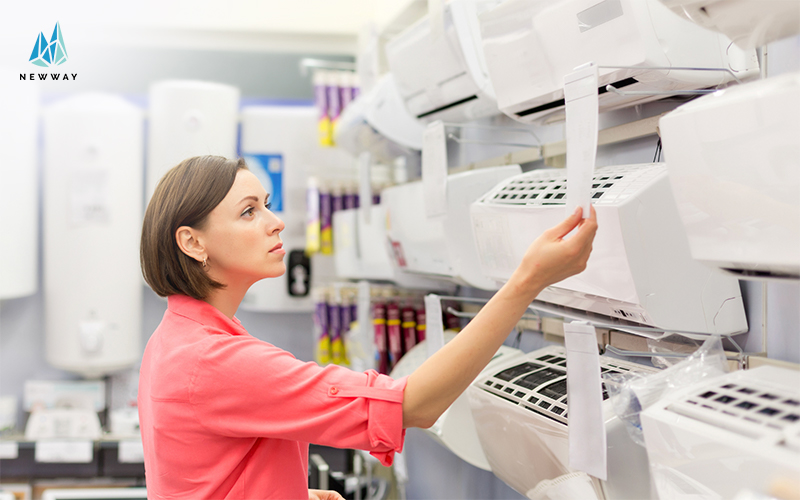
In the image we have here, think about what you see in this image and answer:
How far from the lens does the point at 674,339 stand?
1084 mm

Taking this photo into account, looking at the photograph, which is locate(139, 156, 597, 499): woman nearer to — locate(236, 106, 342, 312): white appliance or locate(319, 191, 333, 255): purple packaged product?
locate(319, 191, 333, 255): purple packaged product

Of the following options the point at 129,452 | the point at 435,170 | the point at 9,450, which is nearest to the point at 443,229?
the point at 435,170

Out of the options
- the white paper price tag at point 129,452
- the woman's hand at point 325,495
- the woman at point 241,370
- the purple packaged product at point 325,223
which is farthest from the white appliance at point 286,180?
the woman at point 241,370

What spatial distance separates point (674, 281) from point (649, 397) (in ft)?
0.60

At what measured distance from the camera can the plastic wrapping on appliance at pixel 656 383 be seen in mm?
844

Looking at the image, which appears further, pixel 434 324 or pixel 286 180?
pixel 286 180

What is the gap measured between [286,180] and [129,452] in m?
1.36

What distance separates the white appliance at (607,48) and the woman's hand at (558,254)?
22 cm

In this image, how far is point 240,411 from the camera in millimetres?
908

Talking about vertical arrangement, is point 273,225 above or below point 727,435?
above

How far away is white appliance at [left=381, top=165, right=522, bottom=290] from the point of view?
1487 millimetres

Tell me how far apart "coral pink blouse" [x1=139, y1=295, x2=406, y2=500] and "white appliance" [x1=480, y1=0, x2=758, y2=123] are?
1.79 feet

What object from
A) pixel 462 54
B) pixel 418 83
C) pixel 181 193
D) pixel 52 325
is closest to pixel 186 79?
pixel 52 325

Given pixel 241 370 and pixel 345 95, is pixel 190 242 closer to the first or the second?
pixel 241 370
